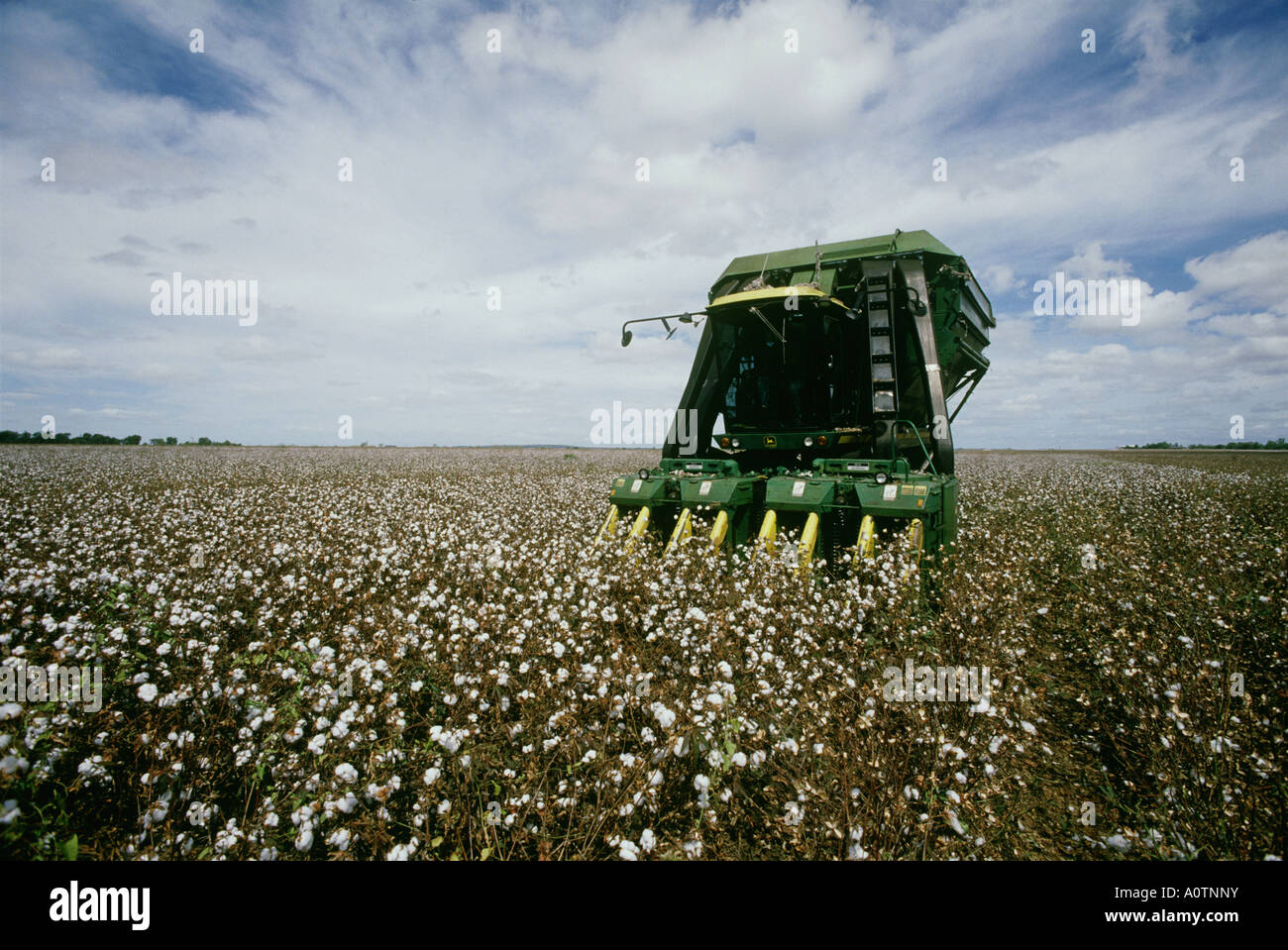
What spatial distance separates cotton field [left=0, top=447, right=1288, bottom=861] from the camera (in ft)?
8.49

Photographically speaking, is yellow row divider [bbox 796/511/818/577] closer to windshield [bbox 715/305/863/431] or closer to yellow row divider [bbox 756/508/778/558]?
yellow row divider [bbox 756/508/778/558]

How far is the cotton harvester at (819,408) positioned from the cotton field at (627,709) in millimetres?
900

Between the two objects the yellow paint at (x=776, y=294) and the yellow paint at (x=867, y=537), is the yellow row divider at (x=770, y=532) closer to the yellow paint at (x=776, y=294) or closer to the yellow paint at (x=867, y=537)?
the yellow paint at (x=867, y=537)

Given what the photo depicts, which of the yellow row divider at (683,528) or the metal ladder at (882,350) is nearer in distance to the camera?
the yellow row divider at (683,528)

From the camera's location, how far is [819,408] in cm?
838

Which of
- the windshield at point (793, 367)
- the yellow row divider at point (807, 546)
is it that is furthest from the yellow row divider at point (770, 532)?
the windshield at point (793, 367)

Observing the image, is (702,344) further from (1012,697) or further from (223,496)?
(223,496)

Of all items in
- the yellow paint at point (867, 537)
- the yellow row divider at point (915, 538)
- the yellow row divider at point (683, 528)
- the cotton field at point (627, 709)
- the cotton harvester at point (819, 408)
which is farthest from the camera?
the yellow row divider at point (683, 528)

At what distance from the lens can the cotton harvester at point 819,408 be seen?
6684mm

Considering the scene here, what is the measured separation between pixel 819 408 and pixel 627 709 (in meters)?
6.31

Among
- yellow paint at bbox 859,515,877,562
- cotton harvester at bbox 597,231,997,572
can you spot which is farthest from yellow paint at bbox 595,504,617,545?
yellow paint at bbox 859,515,877,562

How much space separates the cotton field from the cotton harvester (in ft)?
Result: 2.95

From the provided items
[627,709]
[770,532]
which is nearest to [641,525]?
[770,532]
